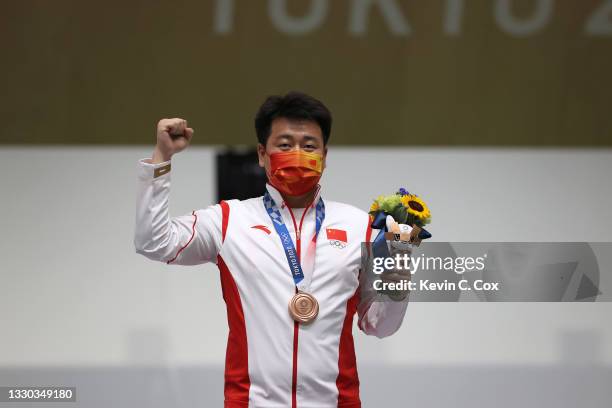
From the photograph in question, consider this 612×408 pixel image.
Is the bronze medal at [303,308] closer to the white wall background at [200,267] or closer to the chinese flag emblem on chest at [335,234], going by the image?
the chinese flag emblem on chest at [335,234]

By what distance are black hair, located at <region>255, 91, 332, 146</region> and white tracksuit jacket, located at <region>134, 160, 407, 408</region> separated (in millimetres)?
196

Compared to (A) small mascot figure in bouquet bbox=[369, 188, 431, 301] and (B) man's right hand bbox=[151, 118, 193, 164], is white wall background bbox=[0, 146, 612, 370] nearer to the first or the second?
(A) small mascot figure in bouquet bbox=[369, 188, 431, 301]

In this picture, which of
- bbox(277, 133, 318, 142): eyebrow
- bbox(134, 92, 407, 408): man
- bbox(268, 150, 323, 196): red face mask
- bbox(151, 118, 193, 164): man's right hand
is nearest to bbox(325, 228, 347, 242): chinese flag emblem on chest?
bbox(134, 92, 407, 408): man

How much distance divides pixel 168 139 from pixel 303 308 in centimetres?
55

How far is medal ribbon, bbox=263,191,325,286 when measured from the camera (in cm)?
212

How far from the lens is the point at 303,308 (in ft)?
6.73

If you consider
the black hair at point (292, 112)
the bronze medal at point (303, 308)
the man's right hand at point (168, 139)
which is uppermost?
the black hair at point (292, 112)

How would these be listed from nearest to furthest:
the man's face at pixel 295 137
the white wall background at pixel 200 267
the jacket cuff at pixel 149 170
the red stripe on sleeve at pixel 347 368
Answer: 1. the jacket cuff at pixel 149 170
2. the red stripe on sleeve at pixel 347 368
3. the man's face at pixel 295 137
4. the white wall background at pixel 200 267

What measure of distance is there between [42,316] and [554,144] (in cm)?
266

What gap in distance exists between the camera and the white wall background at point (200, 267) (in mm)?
3977

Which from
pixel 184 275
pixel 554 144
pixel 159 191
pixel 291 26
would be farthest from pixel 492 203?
pixel 159 191

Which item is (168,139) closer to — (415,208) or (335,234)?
(335,234)

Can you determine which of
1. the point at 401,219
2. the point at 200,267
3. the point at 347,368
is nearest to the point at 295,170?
the point at 401,219

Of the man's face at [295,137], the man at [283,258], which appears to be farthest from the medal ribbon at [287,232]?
the man's face at [295,137]
